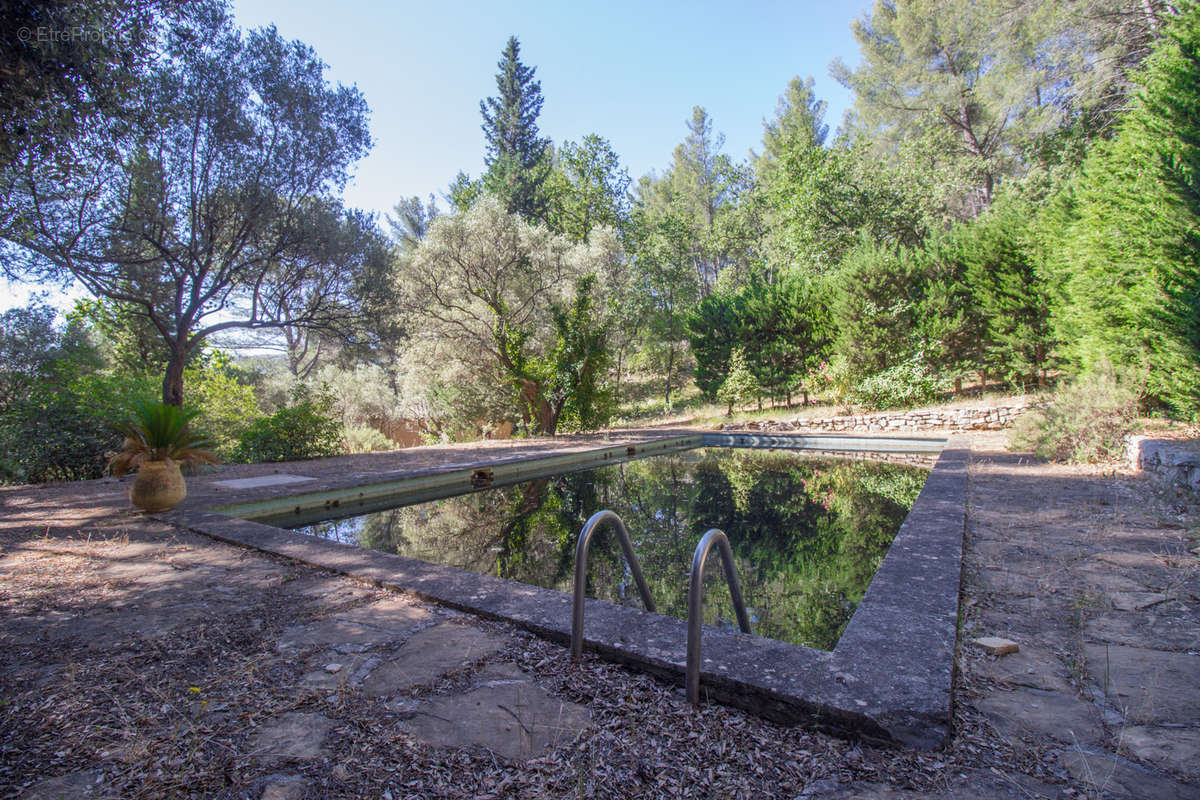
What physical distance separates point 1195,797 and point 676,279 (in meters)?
18.0

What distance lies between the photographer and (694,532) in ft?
14.0

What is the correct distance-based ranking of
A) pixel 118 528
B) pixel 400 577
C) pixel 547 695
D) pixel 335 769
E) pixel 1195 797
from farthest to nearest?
pixel 118 528 < pixel 400 577 < pixel 547 695 < pixel 335 769 < pixel 1195 797

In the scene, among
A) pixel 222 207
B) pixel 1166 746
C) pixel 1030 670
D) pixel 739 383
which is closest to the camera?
pixel 1166 746

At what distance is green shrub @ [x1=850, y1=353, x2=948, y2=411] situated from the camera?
34.1 ft

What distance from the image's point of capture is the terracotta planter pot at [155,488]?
4.14m

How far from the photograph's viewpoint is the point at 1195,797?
1104 millimetres

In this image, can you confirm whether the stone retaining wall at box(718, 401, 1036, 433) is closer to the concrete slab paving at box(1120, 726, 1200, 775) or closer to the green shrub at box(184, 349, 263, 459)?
the concrete slab paving at box(1120, 726, 1200, 775)

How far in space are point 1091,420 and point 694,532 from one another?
4.63m

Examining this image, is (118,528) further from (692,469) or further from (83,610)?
(692,469)

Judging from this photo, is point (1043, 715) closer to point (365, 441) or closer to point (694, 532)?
point (694, 532)

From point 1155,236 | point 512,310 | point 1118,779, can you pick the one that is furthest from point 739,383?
point 1118,779

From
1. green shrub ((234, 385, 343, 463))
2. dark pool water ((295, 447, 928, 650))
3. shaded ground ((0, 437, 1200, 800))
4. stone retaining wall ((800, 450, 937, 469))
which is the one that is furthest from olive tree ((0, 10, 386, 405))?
stone retaining wall ((800, 450, 937, 469))

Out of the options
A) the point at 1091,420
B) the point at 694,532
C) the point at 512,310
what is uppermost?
the point at 512,310

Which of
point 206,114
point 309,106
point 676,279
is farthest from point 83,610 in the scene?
point 676,279
